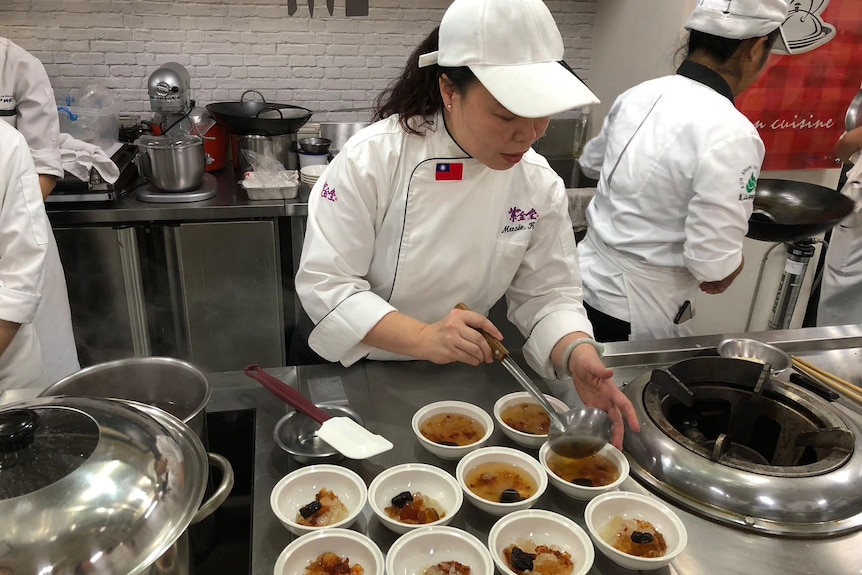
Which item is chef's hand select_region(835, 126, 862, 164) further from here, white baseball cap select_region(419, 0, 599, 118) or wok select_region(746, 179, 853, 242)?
white baseball cap select_region(419, 0, 599, 118)

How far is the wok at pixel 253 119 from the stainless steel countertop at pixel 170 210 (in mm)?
341

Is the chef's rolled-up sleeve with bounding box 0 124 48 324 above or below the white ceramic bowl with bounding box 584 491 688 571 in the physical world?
above

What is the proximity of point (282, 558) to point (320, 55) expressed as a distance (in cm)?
327

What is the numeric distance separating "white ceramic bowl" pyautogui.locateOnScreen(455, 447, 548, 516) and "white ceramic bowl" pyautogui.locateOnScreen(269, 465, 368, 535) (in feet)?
0.59

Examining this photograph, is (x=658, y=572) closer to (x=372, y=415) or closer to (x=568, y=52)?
(x=372, y=415)

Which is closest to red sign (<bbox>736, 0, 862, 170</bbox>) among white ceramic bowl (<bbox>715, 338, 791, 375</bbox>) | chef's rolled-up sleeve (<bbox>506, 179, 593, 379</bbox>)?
white ceramic bowl (<bbox>715, 338, 791, 375</bbox>)

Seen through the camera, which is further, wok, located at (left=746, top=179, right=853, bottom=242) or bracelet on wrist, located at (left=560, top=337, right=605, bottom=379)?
wok, located at (left=746, top=179, right=853, bottom=242)

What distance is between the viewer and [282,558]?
94 centimetres

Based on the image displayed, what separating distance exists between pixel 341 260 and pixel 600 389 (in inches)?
24.4

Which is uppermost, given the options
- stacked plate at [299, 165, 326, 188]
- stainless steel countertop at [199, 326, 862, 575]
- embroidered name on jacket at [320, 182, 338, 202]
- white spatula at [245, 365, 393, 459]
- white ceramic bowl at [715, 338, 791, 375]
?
embroidered name on jacket at [320, 182, 338, 202]

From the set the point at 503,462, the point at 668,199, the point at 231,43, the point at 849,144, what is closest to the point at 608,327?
the point at 668,199

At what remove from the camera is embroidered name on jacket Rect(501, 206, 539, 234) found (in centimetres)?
152

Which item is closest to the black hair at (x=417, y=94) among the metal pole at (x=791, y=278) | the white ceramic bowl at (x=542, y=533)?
the white ceramic bowl at (x=542, y=533)

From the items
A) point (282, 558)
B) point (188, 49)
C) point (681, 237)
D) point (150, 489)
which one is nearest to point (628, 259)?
point (681, 237)
